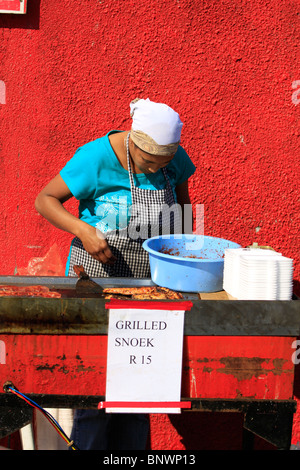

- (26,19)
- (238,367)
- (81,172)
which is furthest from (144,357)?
(26,19)

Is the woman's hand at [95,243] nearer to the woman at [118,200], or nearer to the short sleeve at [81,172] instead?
the woman at [118,200]

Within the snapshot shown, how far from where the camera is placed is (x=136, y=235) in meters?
2.26

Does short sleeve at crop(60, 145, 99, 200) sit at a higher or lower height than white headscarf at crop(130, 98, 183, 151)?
lower

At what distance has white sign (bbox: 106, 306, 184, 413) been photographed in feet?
5.51

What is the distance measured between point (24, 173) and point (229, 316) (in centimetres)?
179

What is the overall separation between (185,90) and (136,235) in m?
1.07

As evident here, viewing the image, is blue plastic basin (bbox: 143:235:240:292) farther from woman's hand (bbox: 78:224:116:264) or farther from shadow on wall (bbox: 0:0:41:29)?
shadow on wall (bbox: 0:0:41:29)

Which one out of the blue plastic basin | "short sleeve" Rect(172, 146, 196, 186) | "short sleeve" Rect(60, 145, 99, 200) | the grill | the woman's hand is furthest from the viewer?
"short sleeve" Rect(172, 146, 196, 186)

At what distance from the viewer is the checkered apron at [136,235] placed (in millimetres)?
2230

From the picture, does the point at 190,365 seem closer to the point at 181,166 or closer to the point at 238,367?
the point at 238,367

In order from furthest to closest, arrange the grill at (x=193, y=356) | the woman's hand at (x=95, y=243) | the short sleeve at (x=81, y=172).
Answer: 1. the short sleeve at (x=81, y=172)
2. the woman's hand at (x=95, y=243)
3. the grill at (x=193, y=356)

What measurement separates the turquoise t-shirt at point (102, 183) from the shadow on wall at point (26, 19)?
1057 mm

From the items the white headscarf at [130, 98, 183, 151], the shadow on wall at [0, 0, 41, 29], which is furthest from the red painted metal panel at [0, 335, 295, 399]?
the shadow on wall at [0, 0, 41, 29]

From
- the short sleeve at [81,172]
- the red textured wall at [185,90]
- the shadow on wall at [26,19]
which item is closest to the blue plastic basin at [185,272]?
the short sleeve at [81,172]
